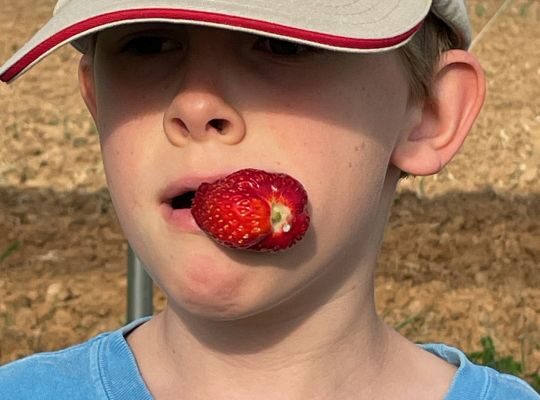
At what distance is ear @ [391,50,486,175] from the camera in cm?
149

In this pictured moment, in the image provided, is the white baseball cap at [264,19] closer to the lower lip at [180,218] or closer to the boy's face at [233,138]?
the boy's face at [233,138]

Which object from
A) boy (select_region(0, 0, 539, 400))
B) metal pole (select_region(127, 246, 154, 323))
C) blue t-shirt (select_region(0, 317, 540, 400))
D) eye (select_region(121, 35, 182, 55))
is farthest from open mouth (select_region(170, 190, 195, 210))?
metal pole (select_region(127, 246, 154, 323))

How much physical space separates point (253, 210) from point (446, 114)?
43 centimetres

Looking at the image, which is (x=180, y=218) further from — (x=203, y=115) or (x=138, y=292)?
(x=138, y=292)

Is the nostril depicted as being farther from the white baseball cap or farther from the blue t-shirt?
the blue t-shirt

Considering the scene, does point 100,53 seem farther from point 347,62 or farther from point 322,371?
point 322,371

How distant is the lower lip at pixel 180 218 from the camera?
1236 mm

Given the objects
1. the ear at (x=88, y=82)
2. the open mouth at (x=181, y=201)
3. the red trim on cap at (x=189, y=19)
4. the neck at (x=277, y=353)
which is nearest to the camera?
the red trim on cap at (x=189, y=19)

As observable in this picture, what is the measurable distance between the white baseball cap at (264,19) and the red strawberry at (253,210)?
0.16 m

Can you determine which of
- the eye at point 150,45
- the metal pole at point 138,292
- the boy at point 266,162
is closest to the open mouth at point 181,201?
the boy at point 266,162

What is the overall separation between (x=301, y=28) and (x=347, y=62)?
0.53 ft

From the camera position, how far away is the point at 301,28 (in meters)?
1.17

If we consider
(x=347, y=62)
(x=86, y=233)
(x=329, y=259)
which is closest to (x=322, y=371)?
(x=329, y=259)

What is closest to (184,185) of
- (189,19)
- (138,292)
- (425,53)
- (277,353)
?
(189,19)
